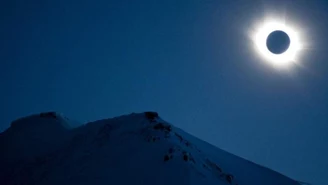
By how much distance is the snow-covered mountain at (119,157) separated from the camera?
18.2 metres

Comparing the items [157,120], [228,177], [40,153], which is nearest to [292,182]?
[228,177]

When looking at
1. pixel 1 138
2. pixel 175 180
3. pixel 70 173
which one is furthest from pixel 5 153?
pixel 175 180

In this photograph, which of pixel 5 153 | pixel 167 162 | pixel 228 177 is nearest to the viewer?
pixel 167 162

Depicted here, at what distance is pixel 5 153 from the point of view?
29.0m

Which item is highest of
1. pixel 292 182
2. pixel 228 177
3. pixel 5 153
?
pixel 292 182

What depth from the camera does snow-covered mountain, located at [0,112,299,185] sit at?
59.6 feet

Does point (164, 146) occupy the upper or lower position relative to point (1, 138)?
upper

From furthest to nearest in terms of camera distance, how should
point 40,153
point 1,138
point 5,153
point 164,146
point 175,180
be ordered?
point 1,138 → point 5,153 → point 40,153 → point 164,146 → point 175,180

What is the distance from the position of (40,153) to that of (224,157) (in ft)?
54.5

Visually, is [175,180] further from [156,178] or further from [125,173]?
[125,173]

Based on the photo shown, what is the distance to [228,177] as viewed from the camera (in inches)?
837

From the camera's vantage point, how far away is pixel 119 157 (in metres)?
20.3

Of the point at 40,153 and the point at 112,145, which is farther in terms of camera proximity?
the point at 40,153

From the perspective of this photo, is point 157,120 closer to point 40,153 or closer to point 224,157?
point 224,157
